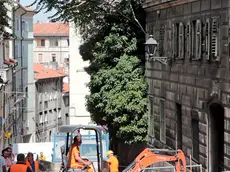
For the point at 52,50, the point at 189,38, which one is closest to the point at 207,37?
the point at 189,38

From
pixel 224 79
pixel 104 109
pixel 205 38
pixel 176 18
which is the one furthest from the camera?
pixel 104 109

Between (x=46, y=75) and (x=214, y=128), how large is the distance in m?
58.6

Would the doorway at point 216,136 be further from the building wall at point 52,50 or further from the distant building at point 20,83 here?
the building wall at point 52,50

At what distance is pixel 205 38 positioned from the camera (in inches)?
724

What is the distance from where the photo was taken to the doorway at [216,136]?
715 inches

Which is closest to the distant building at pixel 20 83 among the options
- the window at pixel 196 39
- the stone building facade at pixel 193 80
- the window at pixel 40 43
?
the stone building facade at pixel 193 80

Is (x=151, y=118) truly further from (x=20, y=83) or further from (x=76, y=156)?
(x=20, y=83)

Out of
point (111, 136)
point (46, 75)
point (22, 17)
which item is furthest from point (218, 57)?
point (46, 75)

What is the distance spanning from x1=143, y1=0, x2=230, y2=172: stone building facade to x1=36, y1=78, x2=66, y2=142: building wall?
47929 mm

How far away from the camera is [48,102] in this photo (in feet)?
254

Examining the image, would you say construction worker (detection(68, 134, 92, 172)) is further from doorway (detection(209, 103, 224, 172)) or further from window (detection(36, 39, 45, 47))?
window (detection(36, 39, 45, 47))

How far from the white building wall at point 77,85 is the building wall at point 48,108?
17.6m

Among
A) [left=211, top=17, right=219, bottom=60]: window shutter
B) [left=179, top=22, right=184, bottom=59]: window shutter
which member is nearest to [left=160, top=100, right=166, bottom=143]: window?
[left=179, top=22, right=184, bottom=59]: window shutter

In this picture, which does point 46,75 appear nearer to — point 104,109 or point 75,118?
point 75,118
